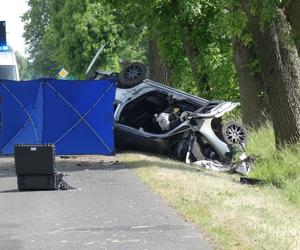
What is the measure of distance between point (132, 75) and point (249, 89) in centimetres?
346

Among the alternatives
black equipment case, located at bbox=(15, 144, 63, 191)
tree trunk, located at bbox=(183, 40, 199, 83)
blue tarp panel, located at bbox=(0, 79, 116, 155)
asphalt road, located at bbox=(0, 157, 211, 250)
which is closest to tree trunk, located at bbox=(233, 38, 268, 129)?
blue tarp panel, located at bbox=(0, 79, 116, 155)

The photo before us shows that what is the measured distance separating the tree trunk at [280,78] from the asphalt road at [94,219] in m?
4.83

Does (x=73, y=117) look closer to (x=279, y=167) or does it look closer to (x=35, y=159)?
(x=279, y=167)

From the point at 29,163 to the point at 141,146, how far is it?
271 inches

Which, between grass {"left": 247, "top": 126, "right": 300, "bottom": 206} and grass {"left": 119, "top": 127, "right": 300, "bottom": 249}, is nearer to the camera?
grass {"left": 119, "top": 127, "right": 300, "bottom": 249}

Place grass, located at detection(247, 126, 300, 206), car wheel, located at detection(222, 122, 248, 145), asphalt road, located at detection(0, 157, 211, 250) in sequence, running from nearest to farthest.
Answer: asphalt road, located at detection(0, 157, 211, 250) < grass, located at detection(247, 126, 300, 206) < car wheel, located at detection(222, 122, 248, 145)

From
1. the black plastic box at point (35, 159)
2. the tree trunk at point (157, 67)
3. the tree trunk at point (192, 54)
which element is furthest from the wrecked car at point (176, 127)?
the tree trunk at point (157, 67)

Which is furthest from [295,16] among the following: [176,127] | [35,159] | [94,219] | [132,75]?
[132,75]

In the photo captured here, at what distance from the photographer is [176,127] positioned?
18.0 meters

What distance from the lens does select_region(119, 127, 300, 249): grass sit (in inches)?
320

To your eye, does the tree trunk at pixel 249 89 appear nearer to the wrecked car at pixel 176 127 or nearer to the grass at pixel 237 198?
the wrecked car at pixel 176 127

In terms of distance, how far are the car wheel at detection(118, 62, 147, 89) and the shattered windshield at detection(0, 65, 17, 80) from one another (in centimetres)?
511

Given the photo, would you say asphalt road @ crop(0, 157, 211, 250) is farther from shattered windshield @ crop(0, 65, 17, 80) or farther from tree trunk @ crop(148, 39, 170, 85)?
tree trunk @ crop(148, 39, 170, 85)

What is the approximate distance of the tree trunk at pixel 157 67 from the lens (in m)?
30.8
